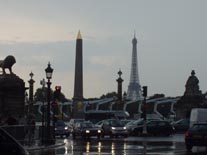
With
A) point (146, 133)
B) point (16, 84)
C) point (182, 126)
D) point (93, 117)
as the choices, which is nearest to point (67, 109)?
point (93, 117)

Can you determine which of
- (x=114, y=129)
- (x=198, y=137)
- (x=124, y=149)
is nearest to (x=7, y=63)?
(x=114, y=129)

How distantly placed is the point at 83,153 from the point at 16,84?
17.0 m

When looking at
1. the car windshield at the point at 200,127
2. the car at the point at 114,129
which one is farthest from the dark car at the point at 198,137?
the car at the point at 114,129

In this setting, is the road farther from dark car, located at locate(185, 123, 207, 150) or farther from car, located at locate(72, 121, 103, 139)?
car, located at locate(72, 121, 103, 139)

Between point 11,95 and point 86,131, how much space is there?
9.49 m

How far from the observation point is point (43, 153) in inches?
1222

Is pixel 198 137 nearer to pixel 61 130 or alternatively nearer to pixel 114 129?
pixel 114 129

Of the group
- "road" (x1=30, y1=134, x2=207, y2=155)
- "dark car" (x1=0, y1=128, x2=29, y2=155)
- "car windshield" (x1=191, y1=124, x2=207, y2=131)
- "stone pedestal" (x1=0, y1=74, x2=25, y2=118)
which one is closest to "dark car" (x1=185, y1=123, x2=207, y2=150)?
"car windshield" (x1=191, y1=124, x2=207, y2=131)

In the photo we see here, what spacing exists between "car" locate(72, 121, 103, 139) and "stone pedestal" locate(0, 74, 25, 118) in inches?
303

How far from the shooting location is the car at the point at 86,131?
5367 cm

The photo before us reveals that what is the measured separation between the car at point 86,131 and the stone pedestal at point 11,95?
7.70 metres

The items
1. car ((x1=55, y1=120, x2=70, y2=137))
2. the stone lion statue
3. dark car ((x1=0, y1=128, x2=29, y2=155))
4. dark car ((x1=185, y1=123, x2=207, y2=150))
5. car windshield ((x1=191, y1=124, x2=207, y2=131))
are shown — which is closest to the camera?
dark car ((x1=0, y1=128, x2=29, y2=155))

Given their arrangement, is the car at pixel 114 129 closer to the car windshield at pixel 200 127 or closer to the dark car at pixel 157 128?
the dark car at pixel 157 128

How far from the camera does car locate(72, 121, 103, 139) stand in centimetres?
5367
